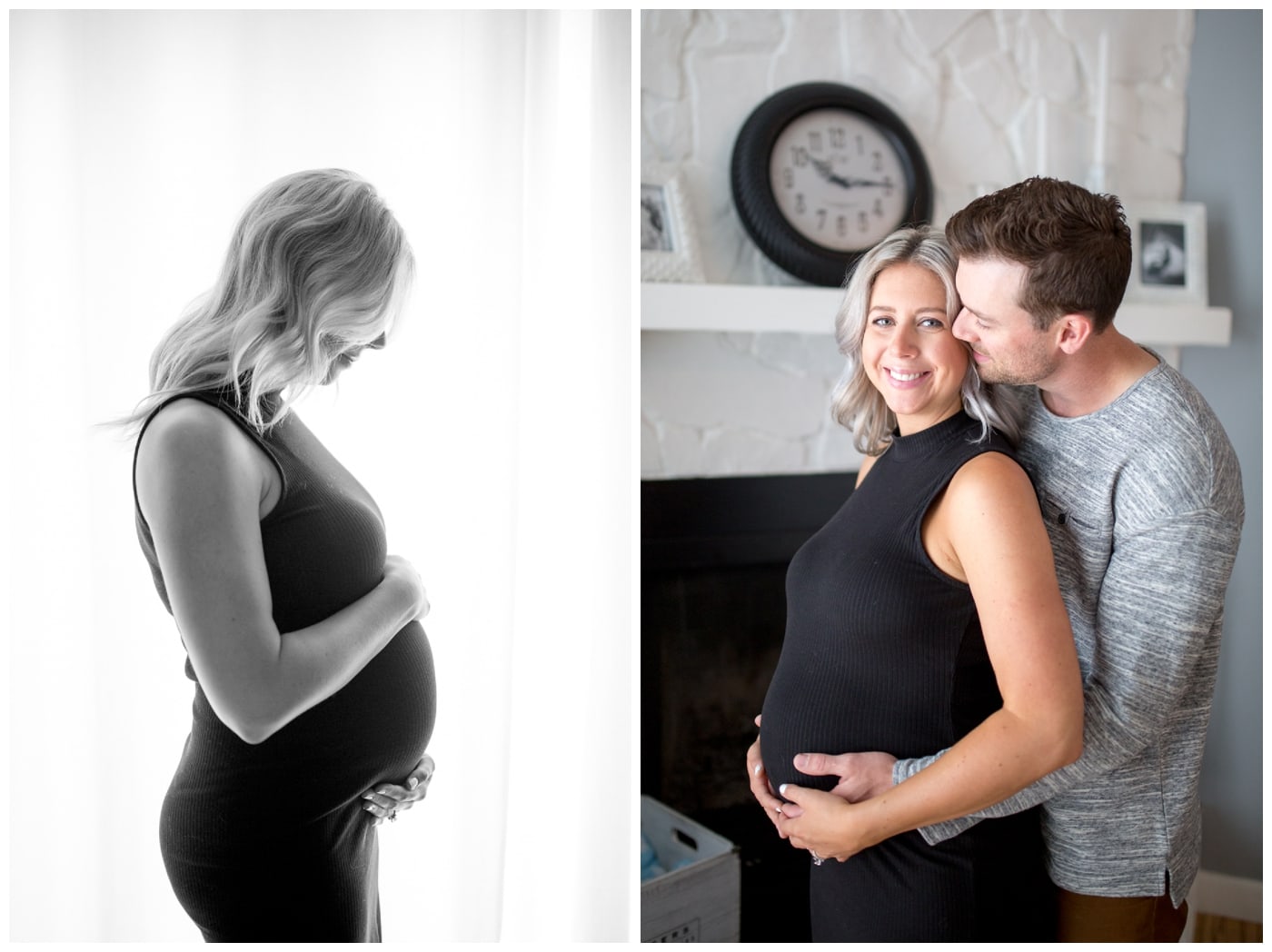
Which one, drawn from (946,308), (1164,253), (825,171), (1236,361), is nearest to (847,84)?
(825,171)

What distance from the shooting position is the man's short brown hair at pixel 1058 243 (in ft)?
3.15

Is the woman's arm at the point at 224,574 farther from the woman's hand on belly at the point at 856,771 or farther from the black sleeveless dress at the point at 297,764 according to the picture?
the woman's hand on belly at the point at 856,771

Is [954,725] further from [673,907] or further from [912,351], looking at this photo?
[673,907]

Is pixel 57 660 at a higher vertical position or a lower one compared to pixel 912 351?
lower

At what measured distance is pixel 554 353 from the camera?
1343 mm

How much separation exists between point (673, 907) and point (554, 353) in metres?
1.05

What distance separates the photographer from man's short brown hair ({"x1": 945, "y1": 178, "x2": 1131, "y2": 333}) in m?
0.96

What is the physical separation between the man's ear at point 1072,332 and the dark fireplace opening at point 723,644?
3.16 ft

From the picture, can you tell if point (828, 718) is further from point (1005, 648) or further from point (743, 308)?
point (743, 308)

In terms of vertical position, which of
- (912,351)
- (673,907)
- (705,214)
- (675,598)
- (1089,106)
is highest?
(1089,106)

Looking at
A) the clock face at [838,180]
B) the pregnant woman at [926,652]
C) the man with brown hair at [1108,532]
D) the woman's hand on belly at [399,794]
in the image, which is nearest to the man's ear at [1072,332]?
the man with brown hair at [1108,532]

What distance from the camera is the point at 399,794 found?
1.19 meters

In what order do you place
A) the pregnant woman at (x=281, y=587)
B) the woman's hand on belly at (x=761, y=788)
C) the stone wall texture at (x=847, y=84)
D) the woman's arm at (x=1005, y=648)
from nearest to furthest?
the woman's arm at (x=1005, y=648)
the pregnant woman at (x=281, y=587)
the woman's hand on belly at (x=761, y=788)
the stone wall texture at (x=847, y=84)

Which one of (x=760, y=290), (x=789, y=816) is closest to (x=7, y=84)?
(x=760, y=290)
